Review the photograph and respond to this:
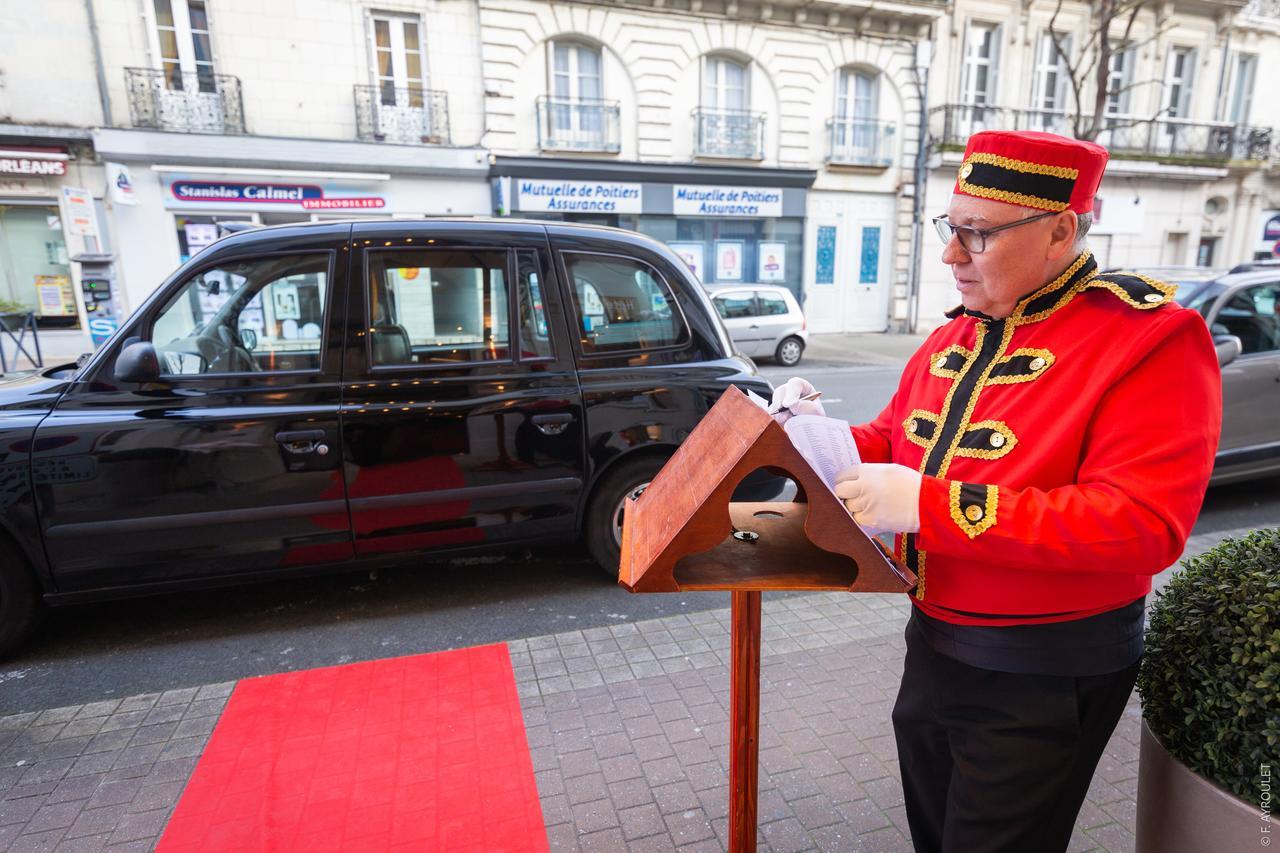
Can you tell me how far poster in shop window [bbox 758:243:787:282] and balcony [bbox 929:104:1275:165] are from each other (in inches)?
213

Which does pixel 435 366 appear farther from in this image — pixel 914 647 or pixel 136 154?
pixel 136 154

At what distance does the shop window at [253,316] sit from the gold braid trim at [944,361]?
3095mm

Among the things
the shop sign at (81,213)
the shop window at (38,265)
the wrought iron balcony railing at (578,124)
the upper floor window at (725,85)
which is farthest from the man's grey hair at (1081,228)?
the upper floor window at (725,85)

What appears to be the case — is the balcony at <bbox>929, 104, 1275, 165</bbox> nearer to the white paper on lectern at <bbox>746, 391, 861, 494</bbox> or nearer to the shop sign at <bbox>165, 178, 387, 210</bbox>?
the shop sign at <bbox>165, 178, 387, 210</bbox>

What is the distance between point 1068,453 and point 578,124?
1702 cm

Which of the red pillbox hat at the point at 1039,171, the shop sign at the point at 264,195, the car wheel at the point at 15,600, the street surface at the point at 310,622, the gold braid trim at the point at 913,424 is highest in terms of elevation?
the shop sign at the point at 264,195

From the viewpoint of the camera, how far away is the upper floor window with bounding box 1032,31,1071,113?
2019 centimetres

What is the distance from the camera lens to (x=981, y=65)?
1994 centimetres

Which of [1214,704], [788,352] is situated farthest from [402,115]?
[1214,704]

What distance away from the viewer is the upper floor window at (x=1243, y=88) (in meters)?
22.5

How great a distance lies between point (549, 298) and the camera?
4023mm

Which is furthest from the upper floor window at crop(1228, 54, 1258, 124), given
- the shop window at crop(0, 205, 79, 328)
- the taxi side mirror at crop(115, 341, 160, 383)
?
the shop window at crop(0, 205, 79, 328)

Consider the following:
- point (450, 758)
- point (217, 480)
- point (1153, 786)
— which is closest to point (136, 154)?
point (217, 480)

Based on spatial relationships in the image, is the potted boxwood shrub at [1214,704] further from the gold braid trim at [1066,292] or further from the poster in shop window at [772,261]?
the poster in shop window at [772,261]
